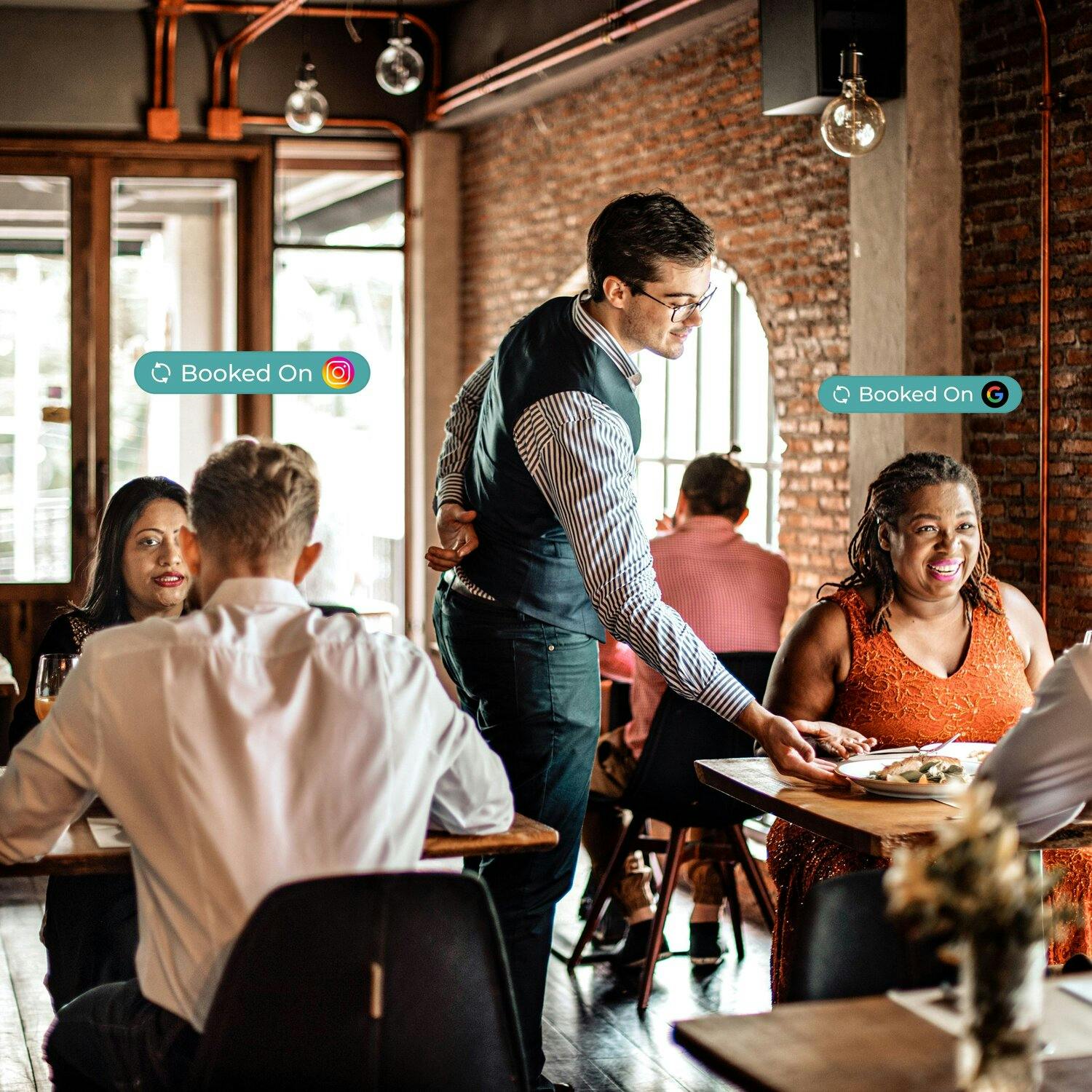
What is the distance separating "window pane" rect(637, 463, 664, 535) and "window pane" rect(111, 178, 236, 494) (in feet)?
8.23

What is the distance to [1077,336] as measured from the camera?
15.3ft

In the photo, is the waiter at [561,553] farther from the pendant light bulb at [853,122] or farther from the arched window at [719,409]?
the arched window at [719,409]

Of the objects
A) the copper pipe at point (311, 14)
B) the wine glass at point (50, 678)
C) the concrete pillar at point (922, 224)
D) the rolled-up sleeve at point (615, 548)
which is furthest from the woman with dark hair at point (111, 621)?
the copper pipe at point (311, 14)

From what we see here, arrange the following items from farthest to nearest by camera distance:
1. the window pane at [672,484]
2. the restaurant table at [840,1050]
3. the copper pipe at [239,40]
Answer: the copper pipe at [239,40]
the window pane at [672,484]
the restaurant table at [840,1050]

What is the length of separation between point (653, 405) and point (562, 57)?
1620mm

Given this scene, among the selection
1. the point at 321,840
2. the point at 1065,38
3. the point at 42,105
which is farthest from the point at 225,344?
the point at 321,840

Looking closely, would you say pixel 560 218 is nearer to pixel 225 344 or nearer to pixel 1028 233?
pixel 225 344

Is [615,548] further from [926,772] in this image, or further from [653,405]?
[653,405]

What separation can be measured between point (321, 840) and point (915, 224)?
3.75 m

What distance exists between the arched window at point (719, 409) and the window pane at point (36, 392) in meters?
3.13

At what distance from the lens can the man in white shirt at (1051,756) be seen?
7.45ft

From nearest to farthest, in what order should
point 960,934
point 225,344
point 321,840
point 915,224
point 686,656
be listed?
point 960,934 < point 321,840 < point 686,656 < point 915,224 < point 225,344

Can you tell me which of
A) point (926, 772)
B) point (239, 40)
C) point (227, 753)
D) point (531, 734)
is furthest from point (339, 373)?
point (227, 753)

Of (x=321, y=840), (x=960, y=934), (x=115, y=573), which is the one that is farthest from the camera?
(x=115, y=573)
